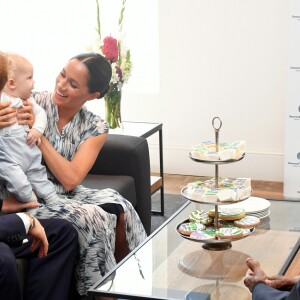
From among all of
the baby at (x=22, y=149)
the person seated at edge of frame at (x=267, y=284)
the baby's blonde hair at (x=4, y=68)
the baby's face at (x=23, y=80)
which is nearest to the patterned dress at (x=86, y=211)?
the baby at (x=22, y=149)

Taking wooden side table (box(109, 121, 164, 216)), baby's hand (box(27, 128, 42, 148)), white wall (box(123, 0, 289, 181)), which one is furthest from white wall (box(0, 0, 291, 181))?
baby's hand (box(27, 128, 42, 148))

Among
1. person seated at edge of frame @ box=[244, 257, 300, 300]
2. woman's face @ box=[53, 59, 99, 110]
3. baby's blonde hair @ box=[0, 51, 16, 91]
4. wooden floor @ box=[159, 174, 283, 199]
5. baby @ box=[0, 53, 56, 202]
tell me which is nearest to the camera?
person seated at edge of frame @ box=[244, 257, 300, 300]

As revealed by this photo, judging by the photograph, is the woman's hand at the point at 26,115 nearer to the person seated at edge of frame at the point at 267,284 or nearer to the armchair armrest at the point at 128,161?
the armchair armrest at the point at 128,161

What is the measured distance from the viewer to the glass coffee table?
2.93m

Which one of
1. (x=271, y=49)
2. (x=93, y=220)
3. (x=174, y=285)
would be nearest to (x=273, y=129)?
(x=271, y=49)

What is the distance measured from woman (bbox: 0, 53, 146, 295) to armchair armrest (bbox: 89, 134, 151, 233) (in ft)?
1.50

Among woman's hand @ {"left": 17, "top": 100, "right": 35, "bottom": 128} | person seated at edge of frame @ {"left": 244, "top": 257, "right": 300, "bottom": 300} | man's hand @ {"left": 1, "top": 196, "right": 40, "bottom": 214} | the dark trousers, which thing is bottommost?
the dark trousers

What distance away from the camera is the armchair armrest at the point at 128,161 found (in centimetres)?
438

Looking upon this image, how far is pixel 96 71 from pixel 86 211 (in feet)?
2.32

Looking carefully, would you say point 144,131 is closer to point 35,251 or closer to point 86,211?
point 86,211

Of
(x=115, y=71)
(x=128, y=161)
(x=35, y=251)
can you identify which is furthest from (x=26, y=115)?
(x=115, y=71)

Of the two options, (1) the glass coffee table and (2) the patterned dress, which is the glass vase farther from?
(1) the glass coffee table

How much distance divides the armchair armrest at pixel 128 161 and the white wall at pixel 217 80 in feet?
5.33

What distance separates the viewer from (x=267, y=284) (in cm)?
274
